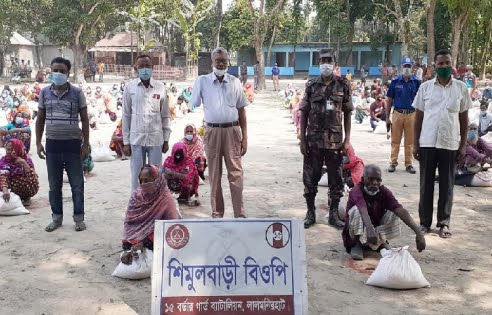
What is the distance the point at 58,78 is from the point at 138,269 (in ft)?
6.65

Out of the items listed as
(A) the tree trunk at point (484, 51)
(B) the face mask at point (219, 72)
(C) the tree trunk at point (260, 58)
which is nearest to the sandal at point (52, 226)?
(B) the face mask at point (219, 72)

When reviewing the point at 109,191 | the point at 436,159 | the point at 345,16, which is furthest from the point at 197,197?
the point at 345,16

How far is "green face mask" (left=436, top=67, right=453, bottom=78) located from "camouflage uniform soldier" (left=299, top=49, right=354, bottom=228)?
83 cm

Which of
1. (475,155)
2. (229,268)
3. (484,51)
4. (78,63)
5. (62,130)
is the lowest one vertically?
(229,268)

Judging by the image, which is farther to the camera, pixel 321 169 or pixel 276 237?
pixel 321 169

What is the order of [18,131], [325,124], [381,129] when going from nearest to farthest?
[325,124] < [18,131] < [381,129]

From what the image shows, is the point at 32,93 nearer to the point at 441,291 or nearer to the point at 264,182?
the point at 264,182

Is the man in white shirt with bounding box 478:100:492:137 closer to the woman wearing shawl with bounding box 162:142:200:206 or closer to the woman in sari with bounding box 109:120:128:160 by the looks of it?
the woman wearing shawl with bounding box 162:142:200:206

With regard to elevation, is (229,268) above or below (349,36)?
below

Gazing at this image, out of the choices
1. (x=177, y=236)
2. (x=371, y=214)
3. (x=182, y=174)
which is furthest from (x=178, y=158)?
(x=177, y=236)

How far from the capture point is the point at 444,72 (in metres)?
4.82

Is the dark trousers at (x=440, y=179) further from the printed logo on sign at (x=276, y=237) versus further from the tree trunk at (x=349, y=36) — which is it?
the tree trunk at (x=349, y=36)

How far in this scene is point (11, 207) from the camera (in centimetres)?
582

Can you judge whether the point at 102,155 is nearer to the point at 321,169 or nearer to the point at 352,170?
the point at 352,170
